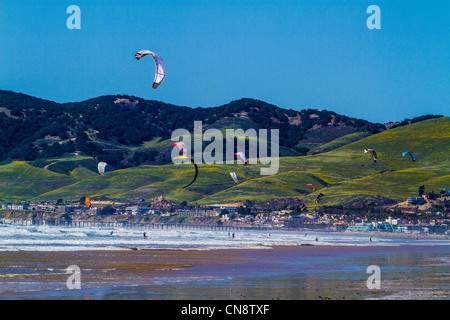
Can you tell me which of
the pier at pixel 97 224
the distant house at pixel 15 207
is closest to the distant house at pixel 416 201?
the pier at pixel 97 224

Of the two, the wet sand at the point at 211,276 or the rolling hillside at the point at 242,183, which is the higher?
the rolling hillside at the point at 242,183

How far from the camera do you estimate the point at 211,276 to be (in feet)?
96.3

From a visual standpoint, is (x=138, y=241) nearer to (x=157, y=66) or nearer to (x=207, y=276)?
(x=157, y=66)

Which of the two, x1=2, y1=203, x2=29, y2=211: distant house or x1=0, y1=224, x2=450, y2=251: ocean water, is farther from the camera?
x1=2, y1=203, x2=29, y2=211: distant house

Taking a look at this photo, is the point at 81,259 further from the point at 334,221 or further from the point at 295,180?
the point at 295,180

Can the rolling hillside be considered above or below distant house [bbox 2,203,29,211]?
above

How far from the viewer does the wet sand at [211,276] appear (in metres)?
23.3

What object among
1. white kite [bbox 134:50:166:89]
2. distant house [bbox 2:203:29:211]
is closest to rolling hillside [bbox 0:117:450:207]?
distant house [bbox 2:203:29:211]

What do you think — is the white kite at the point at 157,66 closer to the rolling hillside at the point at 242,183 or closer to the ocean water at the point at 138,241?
the ocean water at the point at 138,241

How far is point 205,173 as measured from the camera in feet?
602

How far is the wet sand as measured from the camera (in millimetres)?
23344

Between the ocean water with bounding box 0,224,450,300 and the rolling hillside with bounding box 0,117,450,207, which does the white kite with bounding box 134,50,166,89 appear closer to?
the ocean water with bounding box 0,224,450,300

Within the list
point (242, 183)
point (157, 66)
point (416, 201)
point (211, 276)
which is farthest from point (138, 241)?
point (242, 183)
